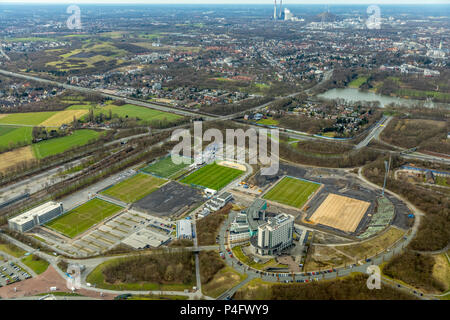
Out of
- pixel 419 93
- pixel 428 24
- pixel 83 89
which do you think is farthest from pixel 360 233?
pixel 428 24

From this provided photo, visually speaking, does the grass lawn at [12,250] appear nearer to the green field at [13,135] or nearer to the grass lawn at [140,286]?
the grass lawn at [140,286]

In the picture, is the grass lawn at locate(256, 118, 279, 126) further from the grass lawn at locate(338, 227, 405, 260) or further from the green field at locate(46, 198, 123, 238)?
the grass lawn at locate(338, 227, 405, 260)

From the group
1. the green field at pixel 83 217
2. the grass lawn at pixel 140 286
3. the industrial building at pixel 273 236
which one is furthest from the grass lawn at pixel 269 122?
the grass lawn at pixel 140 286

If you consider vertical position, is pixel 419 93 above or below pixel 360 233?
above

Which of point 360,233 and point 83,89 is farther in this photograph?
point 83,89

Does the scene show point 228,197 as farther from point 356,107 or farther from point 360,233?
point 356,107

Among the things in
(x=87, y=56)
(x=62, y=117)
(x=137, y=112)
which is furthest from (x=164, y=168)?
(x=87, y=56)

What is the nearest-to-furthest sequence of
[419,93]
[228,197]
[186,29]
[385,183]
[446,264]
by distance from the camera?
[446,264] → [228,197] → [385,183] → [419,93] → [186,29]
